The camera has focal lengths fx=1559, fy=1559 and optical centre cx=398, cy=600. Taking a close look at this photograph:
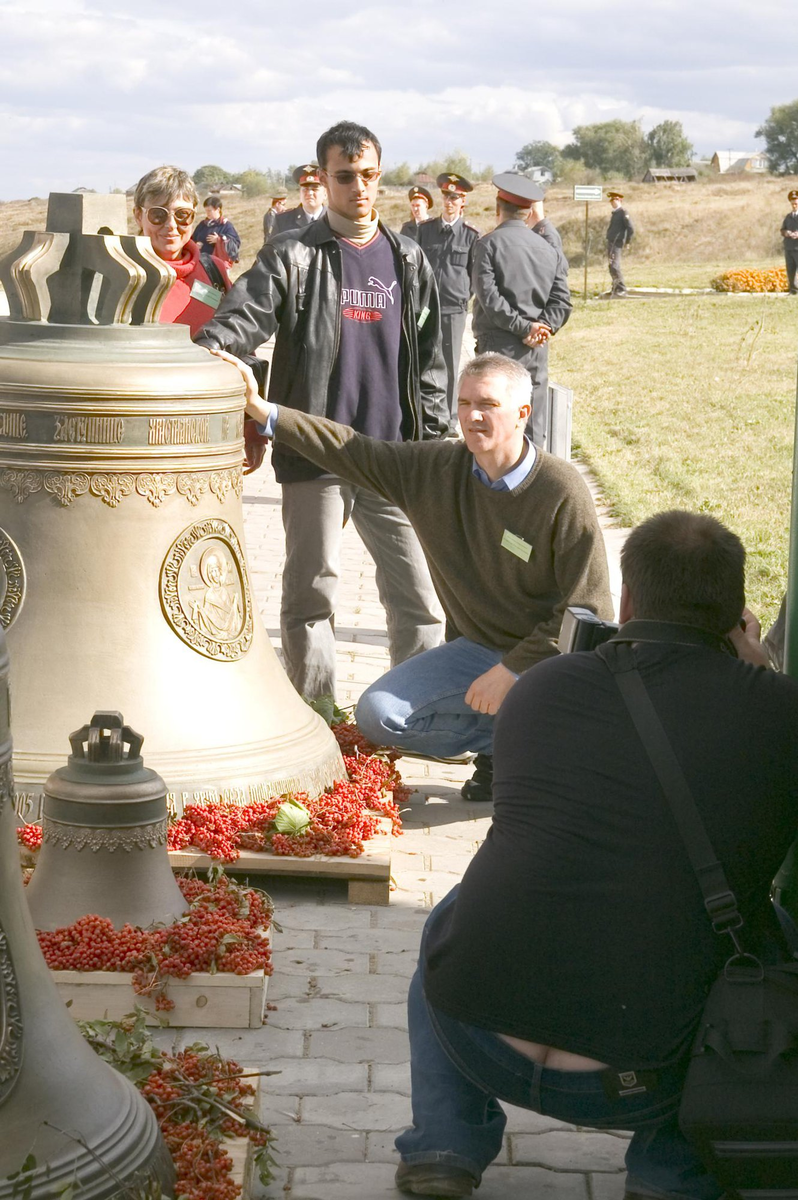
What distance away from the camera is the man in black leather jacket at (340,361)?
17.6 feet

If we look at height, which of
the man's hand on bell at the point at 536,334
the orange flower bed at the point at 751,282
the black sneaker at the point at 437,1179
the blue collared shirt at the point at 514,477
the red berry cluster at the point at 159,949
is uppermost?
the orange flower bed at the point at 751,282

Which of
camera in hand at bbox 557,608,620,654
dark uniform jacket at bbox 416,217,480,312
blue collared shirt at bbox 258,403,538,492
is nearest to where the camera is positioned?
camera in hand at bbox 557,608,620,654

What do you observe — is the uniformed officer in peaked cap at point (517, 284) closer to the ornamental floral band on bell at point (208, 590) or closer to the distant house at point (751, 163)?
the ornamental floral band on bell at point (208, 590)

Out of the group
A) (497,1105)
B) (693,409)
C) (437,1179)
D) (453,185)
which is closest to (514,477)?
(497,1105)

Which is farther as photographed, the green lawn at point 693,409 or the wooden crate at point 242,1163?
the green lawn at point 693,409

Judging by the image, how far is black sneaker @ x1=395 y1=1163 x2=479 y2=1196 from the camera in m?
2.86

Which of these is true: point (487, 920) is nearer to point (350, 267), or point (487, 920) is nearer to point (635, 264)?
point (350, 267)

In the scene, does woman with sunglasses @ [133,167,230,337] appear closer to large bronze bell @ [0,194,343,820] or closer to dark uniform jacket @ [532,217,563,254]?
large bronze bell @ [0,194,343,820]

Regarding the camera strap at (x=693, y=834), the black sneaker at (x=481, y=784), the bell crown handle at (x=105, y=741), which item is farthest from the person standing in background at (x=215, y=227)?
the camera strap at (x=693, y=834)

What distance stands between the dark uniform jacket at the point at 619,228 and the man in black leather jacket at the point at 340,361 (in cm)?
2570

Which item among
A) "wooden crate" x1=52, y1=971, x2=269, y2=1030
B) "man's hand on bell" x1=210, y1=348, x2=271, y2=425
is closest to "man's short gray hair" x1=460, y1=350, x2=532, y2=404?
"man's hand on bell" x1=210, y1=348, x2=271, y2=425

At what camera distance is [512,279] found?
9586 mm

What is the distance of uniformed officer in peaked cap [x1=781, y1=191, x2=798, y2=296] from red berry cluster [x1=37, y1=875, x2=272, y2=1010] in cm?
2860

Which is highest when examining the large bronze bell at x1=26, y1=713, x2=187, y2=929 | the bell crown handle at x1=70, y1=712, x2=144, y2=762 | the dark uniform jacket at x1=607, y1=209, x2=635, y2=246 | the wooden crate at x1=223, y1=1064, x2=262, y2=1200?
the dark uniform jacket at x1=607, y1=209, x2=635, y2=246
